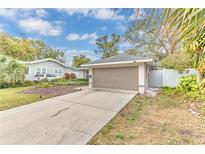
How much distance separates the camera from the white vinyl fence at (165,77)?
985 cm

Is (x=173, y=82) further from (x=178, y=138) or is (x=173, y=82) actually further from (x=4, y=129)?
(x=4, y=129)

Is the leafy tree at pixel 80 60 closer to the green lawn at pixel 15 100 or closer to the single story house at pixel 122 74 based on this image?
the single story house at pixel 122 74

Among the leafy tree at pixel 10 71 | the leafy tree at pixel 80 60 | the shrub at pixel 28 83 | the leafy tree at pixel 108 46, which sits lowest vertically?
the shrub at pixel 28 83

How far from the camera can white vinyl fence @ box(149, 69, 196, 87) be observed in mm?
9848

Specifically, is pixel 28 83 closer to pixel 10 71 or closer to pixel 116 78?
pixel 10 71

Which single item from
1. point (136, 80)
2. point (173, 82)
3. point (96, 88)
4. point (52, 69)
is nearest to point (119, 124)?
point (136, 80)

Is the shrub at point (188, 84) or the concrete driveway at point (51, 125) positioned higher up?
the shrub at point (188, 84)

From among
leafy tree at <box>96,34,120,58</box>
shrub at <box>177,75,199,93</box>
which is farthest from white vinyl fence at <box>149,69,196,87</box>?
leafy tree at <box>96,34,120,58</box>

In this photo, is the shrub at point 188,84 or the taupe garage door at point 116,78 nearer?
the shrub at point 188,84

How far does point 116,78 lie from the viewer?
9.52m

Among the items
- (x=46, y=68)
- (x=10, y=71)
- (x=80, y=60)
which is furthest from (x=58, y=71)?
(x=10, y=71)

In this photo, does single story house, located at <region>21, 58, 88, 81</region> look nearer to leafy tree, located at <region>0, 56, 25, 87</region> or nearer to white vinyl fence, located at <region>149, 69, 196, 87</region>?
leafy tree, located at <region>0, 56, 25, 87</region>

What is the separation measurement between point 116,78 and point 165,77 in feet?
13.6

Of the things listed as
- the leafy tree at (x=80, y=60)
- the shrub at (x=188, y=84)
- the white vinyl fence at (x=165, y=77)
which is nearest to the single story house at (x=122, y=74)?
the white vinyl fence at (x=165, y=77)
